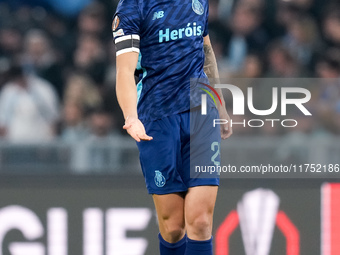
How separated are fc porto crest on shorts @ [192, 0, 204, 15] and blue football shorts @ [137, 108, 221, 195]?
0.56 metres

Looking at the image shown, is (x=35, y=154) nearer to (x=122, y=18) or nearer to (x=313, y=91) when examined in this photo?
(x=122, y=18)

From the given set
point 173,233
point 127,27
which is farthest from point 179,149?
point 127,27

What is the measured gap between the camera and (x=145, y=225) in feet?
17.9

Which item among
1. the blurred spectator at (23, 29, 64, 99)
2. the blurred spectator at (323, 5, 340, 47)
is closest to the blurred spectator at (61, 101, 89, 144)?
the blurred spectator at (23, 29, 64, 99)

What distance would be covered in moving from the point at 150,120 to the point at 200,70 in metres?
0.42

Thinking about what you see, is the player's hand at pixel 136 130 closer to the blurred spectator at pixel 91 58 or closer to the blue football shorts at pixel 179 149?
the blue football shorts at pixel 179 149

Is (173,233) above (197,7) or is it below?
below

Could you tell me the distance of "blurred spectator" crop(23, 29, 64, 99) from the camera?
697 centimetres

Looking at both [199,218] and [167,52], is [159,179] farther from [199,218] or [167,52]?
[167,52]

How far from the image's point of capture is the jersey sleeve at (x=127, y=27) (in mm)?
3805

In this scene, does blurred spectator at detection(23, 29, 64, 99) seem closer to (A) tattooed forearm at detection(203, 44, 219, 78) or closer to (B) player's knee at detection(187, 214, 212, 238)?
(A) tattooed forearm at detection(203, 44, 219, 78)

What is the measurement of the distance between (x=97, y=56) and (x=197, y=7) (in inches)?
130

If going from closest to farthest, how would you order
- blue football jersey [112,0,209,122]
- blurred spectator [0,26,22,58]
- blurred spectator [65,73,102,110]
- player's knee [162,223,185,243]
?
blue football jersey [112,0,209,122] → player's knee [162,223,185,243] → blurred spectator [65,73,102,110] → blurred spectator [0,26,22,58]

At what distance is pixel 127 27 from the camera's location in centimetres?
381
